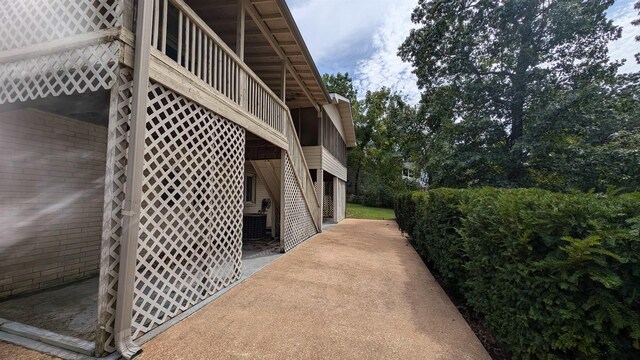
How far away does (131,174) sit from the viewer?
2.54m

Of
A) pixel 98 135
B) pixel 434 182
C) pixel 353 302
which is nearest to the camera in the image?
pixel 353 302

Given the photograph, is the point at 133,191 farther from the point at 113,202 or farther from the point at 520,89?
the point at 520,89

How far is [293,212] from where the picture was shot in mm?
7438

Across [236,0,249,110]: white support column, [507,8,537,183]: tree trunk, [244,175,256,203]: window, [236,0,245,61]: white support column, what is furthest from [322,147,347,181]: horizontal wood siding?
[507,8,537,183]: tree trunk

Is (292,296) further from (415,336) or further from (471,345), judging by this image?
(471,345)

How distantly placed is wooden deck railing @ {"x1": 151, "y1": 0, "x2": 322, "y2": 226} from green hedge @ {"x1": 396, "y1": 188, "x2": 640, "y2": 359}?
13.1 ft

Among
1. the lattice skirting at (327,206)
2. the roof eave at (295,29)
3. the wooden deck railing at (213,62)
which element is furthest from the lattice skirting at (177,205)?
the lattice skirting at (327,206)

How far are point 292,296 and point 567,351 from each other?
3070mm

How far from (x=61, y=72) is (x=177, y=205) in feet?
5.90

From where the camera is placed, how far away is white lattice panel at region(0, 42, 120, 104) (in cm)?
250

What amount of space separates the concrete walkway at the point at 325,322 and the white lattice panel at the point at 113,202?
1.67ft

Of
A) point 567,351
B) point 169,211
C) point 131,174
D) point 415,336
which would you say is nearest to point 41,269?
point 169,211

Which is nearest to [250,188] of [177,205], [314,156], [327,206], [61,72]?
[314,156]

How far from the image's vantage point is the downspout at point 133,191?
2441 mm
